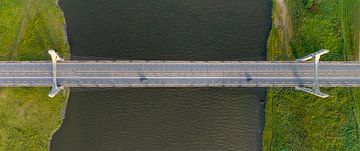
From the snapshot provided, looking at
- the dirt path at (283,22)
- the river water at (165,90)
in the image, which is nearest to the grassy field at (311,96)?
the dirt path at (283,22)

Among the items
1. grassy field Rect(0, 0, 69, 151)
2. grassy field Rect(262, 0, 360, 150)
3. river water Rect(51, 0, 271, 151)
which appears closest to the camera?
grassy field Rect(0, 0, 69, 151)

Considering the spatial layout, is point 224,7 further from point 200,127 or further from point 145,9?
point 200,127

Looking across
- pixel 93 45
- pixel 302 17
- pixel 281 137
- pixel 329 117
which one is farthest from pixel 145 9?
pixel 329 117

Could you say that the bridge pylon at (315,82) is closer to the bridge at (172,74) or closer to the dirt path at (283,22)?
the bridge at (172,74)

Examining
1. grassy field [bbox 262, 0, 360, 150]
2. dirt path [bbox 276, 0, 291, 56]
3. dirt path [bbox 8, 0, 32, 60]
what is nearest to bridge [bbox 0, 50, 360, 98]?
grassy field [bbox 262, 0, 360, 150]

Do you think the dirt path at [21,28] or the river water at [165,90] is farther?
the dirt path at [21,28]

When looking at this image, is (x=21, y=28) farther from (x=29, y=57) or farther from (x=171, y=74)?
(x=171, y=74)

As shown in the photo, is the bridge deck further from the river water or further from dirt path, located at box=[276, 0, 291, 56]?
dirt path, located at box=[276, 0, 291, 56]
